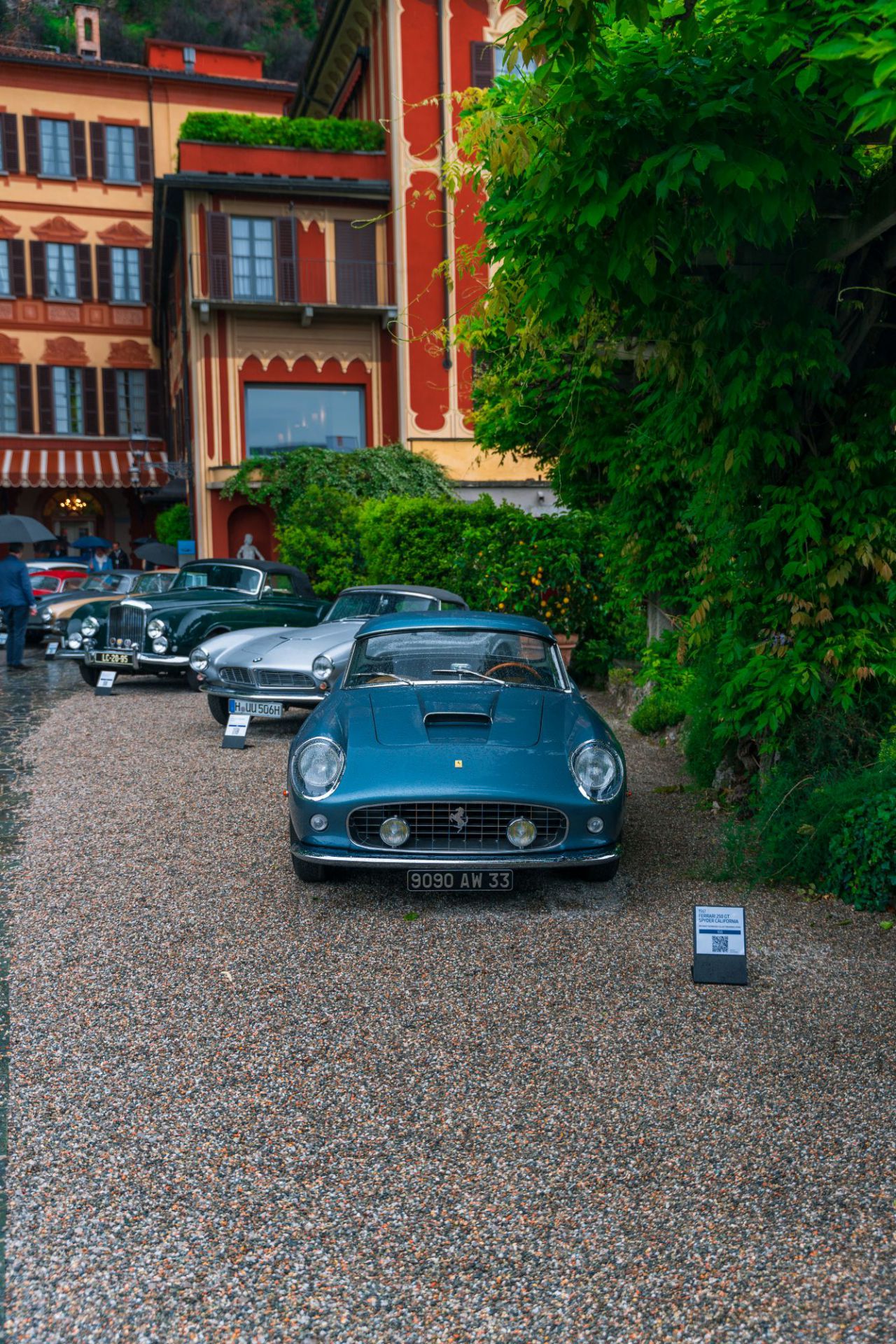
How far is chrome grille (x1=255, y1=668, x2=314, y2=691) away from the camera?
10203 millimetres

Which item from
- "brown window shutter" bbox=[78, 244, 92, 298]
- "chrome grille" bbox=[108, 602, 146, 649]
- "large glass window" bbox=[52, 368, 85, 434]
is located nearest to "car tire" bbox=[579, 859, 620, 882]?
"chrome grille" bbox=[108, 602, 146, 649]

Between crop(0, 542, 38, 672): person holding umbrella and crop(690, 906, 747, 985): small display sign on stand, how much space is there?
1423 cm

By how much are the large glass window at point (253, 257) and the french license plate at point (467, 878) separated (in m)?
22.8

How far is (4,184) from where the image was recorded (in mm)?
36000

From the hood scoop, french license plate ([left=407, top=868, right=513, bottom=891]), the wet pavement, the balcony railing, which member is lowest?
the wet pavement

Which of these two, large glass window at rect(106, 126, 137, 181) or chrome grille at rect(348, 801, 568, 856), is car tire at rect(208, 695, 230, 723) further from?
large glass window at rect(106, 126, 137, 181)

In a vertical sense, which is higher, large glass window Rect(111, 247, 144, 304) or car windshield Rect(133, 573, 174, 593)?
large glass window Rect(111, 247, 144, 304)

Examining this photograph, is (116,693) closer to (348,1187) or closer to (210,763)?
(210,763)

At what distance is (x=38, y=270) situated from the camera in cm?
3631

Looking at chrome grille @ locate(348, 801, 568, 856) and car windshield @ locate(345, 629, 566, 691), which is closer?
chrome grille @ locate(348, 801, 568, 856)

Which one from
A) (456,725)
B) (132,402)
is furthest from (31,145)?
(456,725)

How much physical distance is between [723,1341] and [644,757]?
266 inches

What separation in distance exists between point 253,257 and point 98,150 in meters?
14.9

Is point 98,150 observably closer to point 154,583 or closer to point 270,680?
point 154,583
